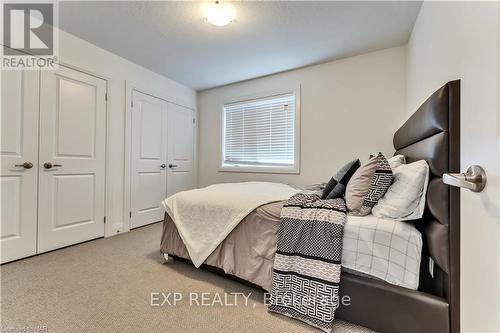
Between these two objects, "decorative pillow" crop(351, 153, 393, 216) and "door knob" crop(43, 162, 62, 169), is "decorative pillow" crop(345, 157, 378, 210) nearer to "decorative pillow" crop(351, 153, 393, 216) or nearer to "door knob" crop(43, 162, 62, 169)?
"decorative pillow" crop(351, 153, 393, 216)

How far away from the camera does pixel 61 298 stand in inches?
62.4

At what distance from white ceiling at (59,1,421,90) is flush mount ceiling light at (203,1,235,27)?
8 cm

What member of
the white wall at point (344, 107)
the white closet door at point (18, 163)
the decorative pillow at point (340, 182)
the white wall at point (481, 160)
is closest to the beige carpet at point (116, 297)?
the white closet door at point (18, 163)

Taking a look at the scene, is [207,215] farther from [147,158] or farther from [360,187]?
[147,158]

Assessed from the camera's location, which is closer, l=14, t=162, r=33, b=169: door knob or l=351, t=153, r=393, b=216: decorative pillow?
l=351, t=153, r=393, b=216: decorative pillow

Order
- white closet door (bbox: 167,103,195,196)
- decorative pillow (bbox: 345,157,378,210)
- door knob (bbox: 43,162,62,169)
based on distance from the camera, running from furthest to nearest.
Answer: white closet door (bbox: 167,103,195,196) → door knob (bbox: 43,162,62,169) → decorative pillow (bbox: 345,157,378,210)

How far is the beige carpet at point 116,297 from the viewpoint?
135cm

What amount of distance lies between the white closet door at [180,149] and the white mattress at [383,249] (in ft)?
10.5

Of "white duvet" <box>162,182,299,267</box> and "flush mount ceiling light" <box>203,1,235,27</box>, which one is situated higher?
"flush mount ceiling light" <box>203,1,235,27</box>

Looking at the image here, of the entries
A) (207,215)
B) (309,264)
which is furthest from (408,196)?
(207,215)

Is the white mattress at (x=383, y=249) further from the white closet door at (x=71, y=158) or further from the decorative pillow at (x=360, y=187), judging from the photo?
the white closet door at (x=71, y=158)

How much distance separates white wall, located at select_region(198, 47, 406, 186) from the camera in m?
2.80

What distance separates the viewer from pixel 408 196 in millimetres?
1301

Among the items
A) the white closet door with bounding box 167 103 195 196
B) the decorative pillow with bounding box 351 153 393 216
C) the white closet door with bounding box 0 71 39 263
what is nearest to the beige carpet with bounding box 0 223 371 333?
the white closet door with bounding box 0 71 39 263
